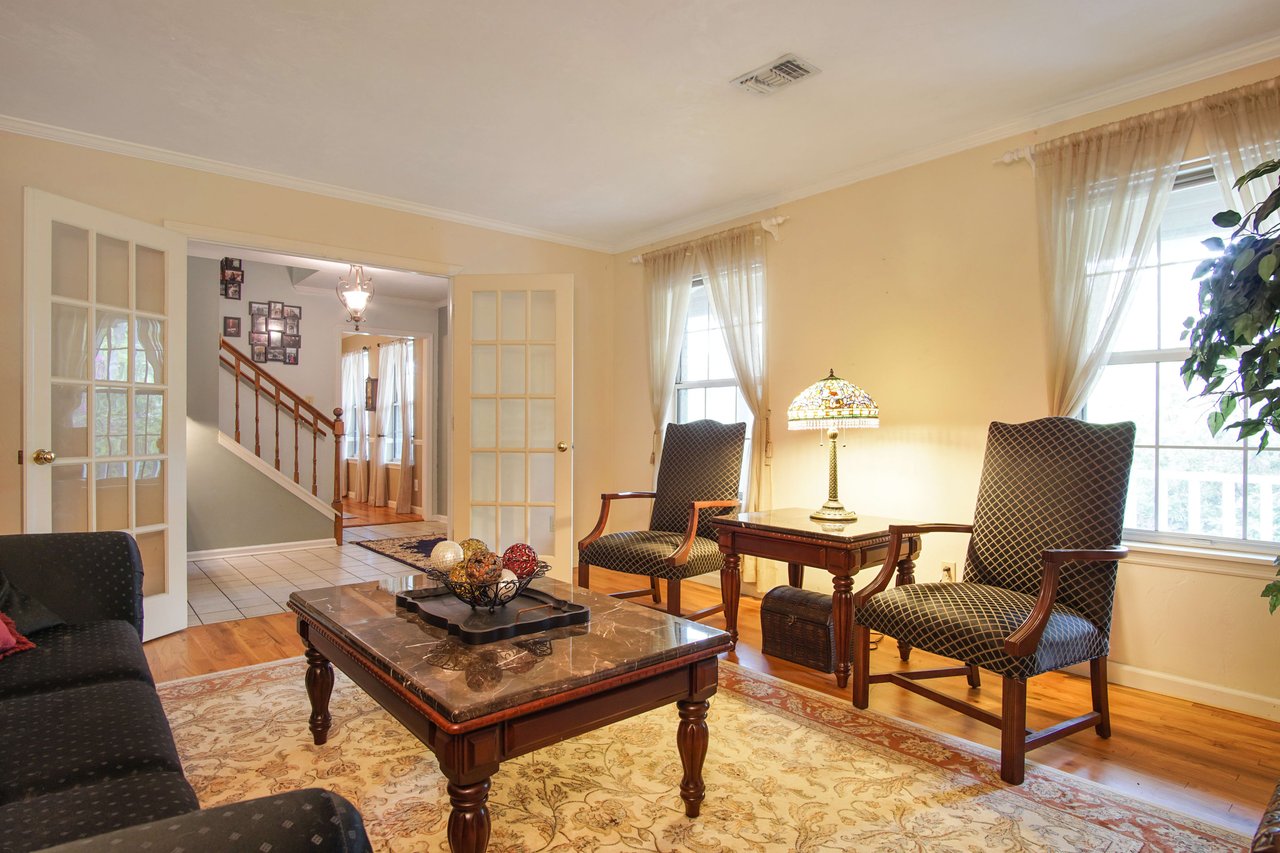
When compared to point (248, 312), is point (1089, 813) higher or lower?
lower

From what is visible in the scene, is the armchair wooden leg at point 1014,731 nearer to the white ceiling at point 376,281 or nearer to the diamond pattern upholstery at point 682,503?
the diamond pattern upholstery at point 682,503

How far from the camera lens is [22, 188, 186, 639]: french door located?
3020 millimetres

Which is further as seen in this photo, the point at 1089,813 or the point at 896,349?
the point at 896,349

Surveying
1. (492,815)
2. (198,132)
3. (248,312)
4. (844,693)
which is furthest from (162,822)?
(248,312)

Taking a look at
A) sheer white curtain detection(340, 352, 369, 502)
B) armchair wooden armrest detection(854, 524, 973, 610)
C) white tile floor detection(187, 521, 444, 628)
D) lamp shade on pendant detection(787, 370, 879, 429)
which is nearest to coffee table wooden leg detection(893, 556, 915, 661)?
armchair wooden armrest detection(854, 524, 973, 610)

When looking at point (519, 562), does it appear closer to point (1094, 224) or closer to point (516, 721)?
point (516, 721)

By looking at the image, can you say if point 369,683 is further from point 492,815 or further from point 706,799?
point 706,799

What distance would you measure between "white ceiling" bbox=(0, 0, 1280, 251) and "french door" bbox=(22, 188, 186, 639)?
60 cm

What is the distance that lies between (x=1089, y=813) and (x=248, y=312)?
742 centimetres

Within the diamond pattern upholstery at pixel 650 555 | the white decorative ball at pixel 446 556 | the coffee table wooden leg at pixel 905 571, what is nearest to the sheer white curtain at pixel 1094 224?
the coffee table wooden leg at pixel 905 571

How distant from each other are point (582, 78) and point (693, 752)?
2.60m

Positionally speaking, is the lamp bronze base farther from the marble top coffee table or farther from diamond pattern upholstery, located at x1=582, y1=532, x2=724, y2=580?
the marble top coffee table

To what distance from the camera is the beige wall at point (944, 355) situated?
2678mm

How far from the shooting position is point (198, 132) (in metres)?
A: 3.39
